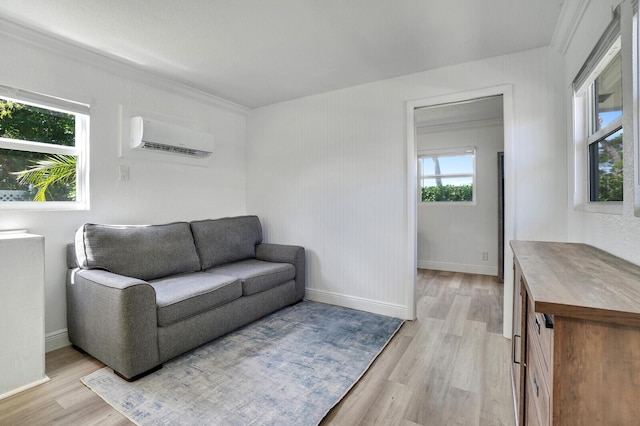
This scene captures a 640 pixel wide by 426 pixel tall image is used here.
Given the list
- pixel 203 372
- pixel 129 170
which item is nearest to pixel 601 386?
pixel 203 372

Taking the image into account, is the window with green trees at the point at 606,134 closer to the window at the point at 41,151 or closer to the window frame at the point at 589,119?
the window frame at the point at 589,119

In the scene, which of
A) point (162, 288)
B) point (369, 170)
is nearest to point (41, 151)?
point (162, 288)

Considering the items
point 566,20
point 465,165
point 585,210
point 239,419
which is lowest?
point 239,419

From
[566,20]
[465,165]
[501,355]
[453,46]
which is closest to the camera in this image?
[566,20]

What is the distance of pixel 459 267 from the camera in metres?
4.88

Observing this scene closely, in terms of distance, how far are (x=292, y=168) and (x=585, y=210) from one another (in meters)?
2.72

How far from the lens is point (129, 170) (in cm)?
282

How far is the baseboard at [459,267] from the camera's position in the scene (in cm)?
464

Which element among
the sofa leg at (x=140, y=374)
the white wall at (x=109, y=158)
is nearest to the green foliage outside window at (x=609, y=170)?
the sofa leg at (x=140, y=374)

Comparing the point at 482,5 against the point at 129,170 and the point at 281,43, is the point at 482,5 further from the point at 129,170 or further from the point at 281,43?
the point at 129,170

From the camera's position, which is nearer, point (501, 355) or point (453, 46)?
point (501, 355)

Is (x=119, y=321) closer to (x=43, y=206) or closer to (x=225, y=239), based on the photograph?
(x=43, y=206)

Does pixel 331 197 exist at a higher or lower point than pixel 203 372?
higher

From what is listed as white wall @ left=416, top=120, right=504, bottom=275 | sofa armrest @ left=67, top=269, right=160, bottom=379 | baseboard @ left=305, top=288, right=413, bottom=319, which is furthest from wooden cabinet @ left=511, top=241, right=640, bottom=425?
white wall @ left=416, top=120, right=504, bottom=275
